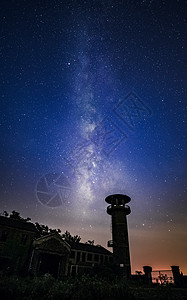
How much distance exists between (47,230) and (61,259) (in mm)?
19231

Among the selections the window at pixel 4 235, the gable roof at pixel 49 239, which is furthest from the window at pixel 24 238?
the gable roof at pixel 49 239

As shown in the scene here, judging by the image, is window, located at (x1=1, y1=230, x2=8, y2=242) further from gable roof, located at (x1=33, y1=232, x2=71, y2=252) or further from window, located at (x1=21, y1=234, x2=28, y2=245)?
gable roof, located at (x1=33, y1=232, x2=71, y2=252)

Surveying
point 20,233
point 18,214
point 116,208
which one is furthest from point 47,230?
point 116,208

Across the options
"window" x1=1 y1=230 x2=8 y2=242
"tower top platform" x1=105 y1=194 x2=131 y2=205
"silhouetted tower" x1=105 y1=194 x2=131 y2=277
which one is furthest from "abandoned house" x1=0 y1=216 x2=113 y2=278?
"tower top platform" x1=105 y1=194 x2=131 y2=205

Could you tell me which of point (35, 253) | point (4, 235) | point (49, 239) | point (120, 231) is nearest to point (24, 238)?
point (4, 235)

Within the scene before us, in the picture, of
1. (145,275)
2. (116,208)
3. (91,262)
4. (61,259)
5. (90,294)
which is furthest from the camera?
(116,208)

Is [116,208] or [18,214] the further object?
[18,214]

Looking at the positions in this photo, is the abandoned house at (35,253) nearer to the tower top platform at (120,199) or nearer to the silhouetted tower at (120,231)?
the silhouetted tower at (120,231)

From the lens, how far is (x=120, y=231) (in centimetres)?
3316

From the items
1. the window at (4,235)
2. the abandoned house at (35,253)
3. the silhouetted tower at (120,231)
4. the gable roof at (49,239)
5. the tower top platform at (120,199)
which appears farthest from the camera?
the tower top platform at (120,199)

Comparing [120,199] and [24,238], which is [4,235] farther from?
[120,199]

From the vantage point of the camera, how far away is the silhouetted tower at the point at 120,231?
30.4 meters

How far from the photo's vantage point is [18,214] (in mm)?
45656

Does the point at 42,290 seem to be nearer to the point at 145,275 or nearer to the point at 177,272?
the point at 177,272
